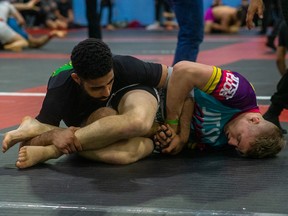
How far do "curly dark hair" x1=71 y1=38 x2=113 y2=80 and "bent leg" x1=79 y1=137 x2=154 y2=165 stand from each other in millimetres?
346

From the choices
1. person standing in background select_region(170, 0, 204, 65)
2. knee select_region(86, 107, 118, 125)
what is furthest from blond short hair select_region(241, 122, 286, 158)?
person standing in background select_region(170, 0, 204, 65)

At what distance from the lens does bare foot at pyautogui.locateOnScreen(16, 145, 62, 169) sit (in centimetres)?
233

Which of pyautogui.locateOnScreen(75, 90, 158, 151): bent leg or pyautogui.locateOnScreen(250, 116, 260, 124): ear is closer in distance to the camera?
pyautogui.locateOnScreen(75, 90, 158, 151): bent leg

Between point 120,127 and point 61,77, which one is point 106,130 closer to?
point 120,127

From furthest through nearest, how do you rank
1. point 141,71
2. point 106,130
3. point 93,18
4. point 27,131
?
point 93,18
point 141,71
point 27,131
point 106,130

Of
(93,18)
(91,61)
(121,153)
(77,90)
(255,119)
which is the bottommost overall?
(93,18)

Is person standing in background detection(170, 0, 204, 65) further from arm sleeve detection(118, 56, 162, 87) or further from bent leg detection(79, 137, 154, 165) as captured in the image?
bent leg detection(79, 137, 154, 165)

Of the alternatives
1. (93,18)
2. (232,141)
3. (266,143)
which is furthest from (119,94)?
(93,18)

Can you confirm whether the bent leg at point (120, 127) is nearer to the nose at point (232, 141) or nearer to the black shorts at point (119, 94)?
the black shorts at point (119, 94)

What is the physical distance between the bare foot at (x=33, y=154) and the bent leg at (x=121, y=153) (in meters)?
0.14

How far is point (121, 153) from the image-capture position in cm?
240

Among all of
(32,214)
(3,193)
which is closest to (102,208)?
(32,214)

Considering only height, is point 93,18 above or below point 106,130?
below

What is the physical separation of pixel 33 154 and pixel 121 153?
0.35 metres
